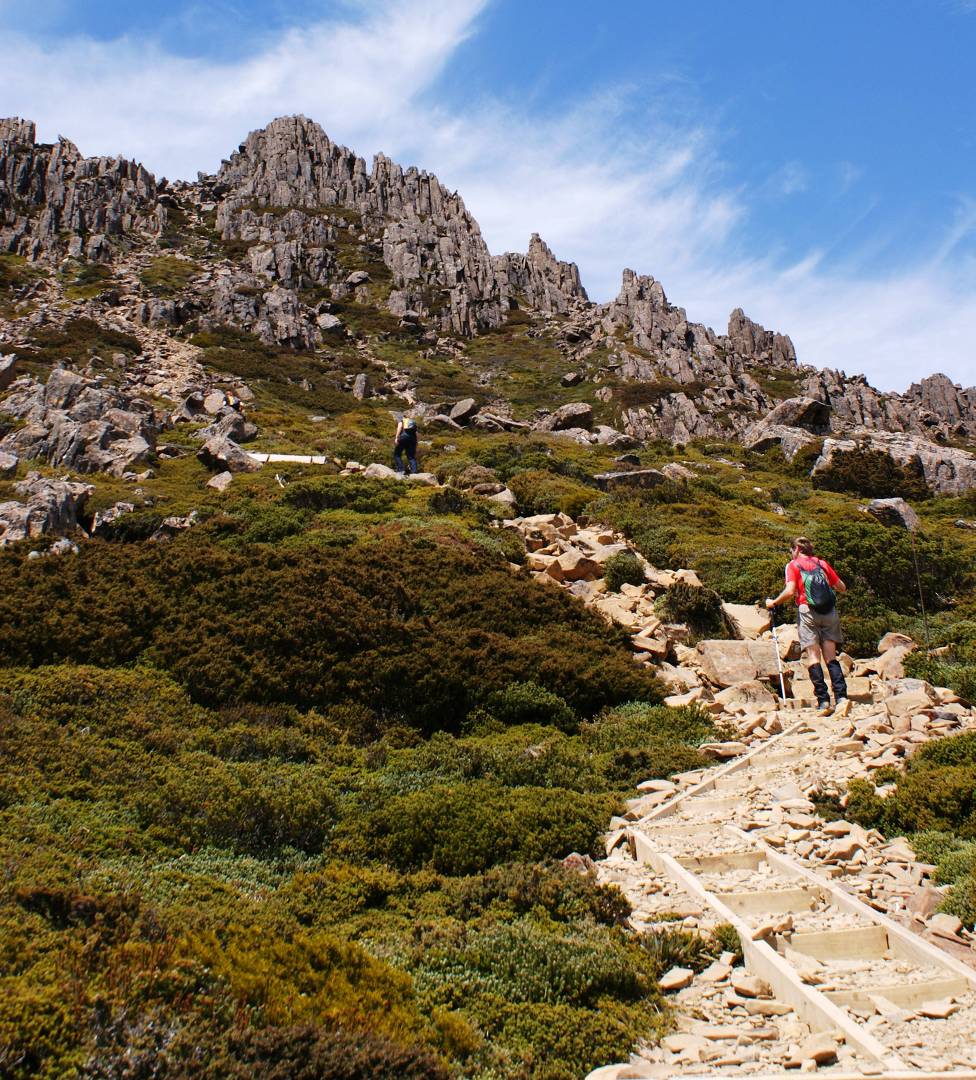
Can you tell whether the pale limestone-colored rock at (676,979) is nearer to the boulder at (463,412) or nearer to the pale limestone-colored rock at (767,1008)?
the pale limestone-colored rock at (767,1008)

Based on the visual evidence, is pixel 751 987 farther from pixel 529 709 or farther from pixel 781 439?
pixel 781 439

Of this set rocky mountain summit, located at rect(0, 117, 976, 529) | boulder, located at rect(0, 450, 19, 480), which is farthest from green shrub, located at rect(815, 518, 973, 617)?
boulder, located at rect(0, 450, 19, 480)

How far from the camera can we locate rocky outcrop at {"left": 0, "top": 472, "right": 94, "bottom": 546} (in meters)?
16.4

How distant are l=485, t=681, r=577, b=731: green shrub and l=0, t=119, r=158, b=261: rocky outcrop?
75332 mm

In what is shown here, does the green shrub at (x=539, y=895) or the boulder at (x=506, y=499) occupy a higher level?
the boulder at (x=506, y=499)

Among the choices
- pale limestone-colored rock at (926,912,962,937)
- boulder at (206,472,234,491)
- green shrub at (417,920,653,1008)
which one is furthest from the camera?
boulder at (206,472,234,491)

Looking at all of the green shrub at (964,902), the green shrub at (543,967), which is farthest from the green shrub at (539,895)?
the green shrub at (964,902)

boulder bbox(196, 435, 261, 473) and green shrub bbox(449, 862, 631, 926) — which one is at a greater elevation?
boulder bbox(196, 435, 261, 473)

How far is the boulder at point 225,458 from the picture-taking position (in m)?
25.6

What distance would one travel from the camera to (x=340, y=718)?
10.6m

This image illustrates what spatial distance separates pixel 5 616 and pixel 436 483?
15.8 m

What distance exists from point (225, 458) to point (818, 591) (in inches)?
793

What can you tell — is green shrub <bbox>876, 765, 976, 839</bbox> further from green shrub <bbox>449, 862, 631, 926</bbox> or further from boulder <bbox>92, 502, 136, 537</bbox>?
boulder <bbox>92, 502, 136, 537</bbox>

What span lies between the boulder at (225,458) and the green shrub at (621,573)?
13851 millimetres
